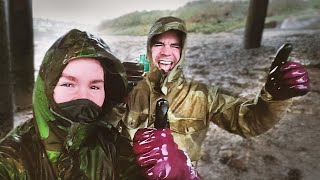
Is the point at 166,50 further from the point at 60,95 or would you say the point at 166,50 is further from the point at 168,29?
the point at 60,95

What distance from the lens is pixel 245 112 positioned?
139cm

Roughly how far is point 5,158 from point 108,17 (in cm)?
70

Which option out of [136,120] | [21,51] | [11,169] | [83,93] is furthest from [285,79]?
[21,51]

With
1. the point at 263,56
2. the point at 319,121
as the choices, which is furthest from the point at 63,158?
the point at 319,121

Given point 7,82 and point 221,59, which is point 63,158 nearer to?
point 7,82

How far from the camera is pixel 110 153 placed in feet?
3.88

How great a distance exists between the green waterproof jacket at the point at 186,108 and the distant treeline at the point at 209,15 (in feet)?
0.28

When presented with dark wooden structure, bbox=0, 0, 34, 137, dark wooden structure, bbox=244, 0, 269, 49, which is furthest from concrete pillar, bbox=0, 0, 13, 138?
dark wooden structure, bbox=244, 0, 269, 49

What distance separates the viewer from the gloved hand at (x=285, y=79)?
1237 millimetres

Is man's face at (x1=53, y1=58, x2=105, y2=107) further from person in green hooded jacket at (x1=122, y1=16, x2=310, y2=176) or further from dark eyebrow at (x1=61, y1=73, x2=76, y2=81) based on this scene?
person in green hooded jacket at (x1=122, y1=16, x2=310, y2=176)

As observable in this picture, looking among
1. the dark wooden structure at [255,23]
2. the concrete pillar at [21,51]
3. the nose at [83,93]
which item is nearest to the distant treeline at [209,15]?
the dark wooden structure at [255,23]

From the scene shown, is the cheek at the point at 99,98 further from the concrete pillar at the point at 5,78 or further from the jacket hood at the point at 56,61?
the concrete pillar at the point at 5,78

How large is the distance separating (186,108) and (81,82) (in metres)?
0.45

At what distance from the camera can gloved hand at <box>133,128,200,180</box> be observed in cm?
113
